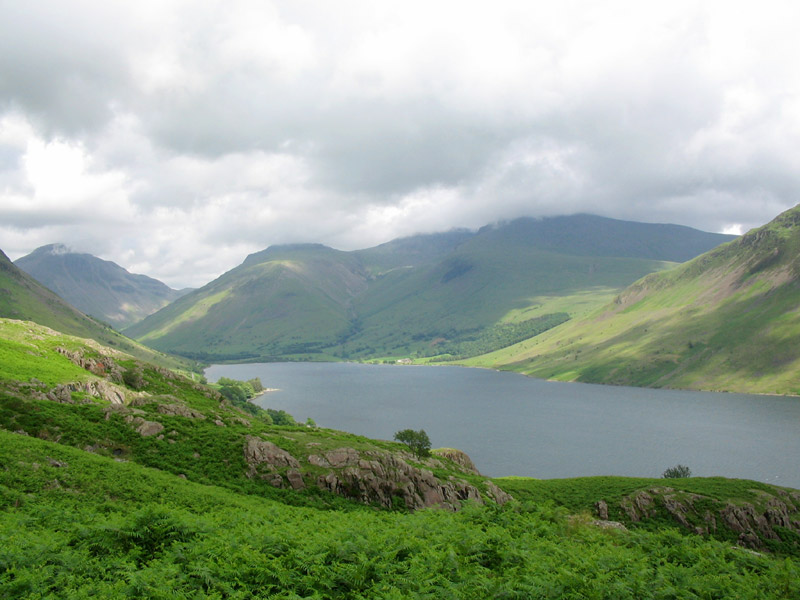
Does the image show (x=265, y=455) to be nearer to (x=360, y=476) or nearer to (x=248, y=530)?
(x=360, y=476)

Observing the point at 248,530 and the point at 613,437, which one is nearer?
the point at 248,530

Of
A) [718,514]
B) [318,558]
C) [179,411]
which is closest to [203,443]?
[179,411]

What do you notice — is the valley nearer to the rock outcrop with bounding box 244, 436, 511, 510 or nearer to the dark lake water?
the rock outcrop with bounding box 244, 436, 511, 510

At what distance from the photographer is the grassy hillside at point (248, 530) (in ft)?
49.4

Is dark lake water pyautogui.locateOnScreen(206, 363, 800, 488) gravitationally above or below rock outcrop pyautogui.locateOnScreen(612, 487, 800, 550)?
below

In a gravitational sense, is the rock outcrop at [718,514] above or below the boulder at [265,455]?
below

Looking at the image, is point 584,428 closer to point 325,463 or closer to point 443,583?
point 325,463

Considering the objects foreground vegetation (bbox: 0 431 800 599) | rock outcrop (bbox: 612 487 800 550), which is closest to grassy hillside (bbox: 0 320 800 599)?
foreground vegetation (bbox: 0 431 800 599)

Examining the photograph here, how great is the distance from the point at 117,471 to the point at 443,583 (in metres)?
23.4

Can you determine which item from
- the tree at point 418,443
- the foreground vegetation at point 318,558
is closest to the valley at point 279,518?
the foreground vegetation at point 318,558

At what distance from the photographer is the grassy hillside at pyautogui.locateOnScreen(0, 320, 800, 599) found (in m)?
15.1

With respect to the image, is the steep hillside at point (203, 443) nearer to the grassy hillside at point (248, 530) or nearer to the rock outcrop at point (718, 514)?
the grassy hillside at point (248, 530)

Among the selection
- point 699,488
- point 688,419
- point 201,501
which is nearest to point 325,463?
point 201,501

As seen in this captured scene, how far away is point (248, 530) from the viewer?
65.2 feet
